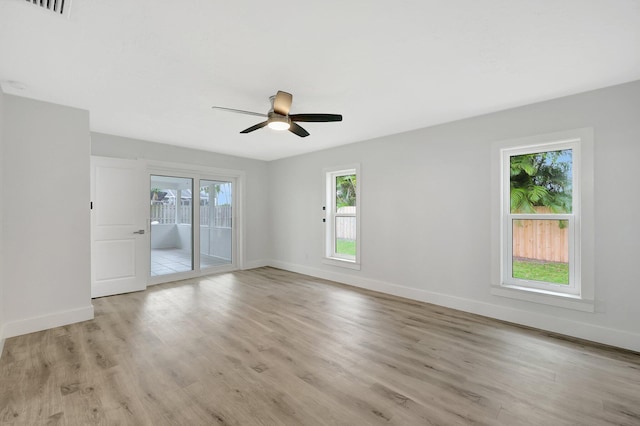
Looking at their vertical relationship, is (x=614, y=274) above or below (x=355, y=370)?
above

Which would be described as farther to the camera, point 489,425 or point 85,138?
point 85,138

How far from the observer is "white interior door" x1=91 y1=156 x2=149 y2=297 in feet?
13.9

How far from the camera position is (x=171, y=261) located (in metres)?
5.62

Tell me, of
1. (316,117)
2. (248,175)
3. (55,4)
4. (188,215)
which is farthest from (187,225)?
(55,4)

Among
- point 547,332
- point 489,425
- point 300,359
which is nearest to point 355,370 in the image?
point 300,359

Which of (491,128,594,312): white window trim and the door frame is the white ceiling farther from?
the door frame

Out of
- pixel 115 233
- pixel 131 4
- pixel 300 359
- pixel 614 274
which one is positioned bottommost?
pixel 300 359

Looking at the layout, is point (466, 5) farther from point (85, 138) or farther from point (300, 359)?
point (85, 138)

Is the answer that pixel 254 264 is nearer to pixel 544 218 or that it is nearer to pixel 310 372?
pixel 310 372

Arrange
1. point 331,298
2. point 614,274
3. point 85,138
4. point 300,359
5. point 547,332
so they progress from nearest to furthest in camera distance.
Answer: point 300,359 < point 614,274 < point 547,332 < point 85,138 < point 331,298

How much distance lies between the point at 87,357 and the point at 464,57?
13.6 ft

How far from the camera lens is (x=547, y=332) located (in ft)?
9.93

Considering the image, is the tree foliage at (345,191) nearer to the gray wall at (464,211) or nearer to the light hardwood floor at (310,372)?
the gray wall at (464,211)

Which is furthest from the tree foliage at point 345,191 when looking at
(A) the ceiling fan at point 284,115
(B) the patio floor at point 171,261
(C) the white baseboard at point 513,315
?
(B) the patio floor at point 171,261
